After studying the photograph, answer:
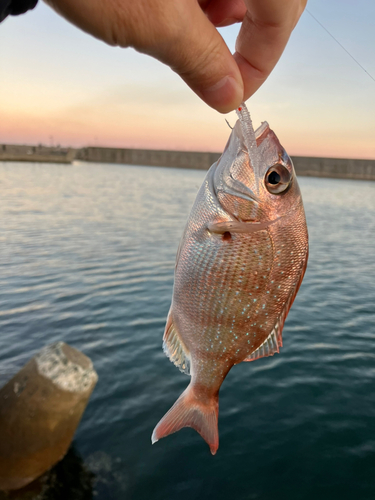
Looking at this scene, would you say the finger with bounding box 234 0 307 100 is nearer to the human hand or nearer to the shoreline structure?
the human hand

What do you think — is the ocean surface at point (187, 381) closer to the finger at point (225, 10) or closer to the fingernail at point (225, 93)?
the fingernail at point (225, 93)

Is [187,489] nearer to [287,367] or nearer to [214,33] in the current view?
[287,367]

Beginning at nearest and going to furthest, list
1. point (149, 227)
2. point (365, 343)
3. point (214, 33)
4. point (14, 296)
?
point (214, 33)
point (365, 343)
point (14, 296)
point (149, 227)

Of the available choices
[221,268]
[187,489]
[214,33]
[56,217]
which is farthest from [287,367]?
[56,217]

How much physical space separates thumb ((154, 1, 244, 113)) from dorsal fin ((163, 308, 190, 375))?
132 centimetres

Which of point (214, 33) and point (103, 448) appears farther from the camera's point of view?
point (103, 448)

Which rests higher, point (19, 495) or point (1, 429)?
point (1, 429)

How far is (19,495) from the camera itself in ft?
14.6

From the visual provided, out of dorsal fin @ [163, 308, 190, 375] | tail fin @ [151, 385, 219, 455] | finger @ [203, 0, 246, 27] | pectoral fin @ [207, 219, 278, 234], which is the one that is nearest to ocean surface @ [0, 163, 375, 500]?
tail fin @ [151, 385, 219, 455]

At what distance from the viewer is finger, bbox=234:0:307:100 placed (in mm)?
1416

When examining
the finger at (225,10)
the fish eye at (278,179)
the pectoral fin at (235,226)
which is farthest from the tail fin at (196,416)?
the finger at (225,10)

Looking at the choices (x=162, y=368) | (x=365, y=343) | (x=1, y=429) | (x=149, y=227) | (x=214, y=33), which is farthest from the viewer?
(x=149, y=227)

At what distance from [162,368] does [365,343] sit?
15.5 ft

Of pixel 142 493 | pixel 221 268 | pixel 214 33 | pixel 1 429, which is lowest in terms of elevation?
pixel 142 493
